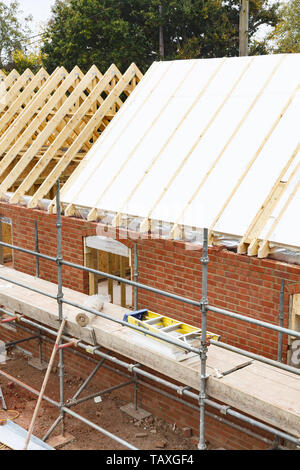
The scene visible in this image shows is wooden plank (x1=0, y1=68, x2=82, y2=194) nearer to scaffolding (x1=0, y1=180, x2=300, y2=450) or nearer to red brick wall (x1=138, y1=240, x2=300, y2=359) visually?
scaffolding (x1=0, y1=180, x2=300, y2=450)

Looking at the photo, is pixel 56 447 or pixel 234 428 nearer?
pixel 234 428

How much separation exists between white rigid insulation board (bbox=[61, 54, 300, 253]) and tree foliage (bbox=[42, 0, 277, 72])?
20644 millimetres

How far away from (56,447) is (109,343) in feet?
Result: 6.57

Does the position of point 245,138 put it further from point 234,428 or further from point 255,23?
point 255,23

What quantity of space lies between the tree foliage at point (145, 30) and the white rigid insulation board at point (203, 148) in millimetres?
20644

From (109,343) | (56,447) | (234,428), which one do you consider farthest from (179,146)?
(56,447)

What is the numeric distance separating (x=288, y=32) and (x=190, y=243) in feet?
108

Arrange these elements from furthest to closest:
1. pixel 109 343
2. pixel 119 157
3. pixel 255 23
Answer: pixel 255 23
pixel 119 157
pixel 109 343

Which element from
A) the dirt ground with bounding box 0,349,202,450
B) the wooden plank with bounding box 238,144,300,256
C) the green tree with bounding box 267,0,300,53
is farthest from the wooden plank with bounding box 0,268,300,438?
the green tree with bounding box 267,0,300,53

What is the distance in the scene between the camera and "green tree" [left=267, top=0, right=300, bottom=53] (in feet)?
111

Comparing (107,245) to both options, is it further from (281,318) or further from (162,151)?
(281,318)

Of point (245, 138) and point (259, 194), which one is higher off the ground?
point (245, 138)

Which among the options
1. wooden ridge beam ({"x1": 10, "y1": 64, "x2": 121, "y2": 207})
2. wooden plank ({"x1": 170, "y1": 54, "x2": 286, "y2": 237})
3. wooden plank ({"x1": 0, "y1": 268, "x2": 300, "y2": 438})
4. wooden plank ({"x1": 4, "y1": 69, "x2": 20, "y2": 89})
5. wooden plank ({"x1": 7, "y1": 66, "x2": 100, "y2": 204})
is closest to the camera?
wooden plank ({"x1": 0, "y1": 268, "x2": 300, "y2": 438})

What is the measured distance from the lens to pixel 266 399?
219 inches
